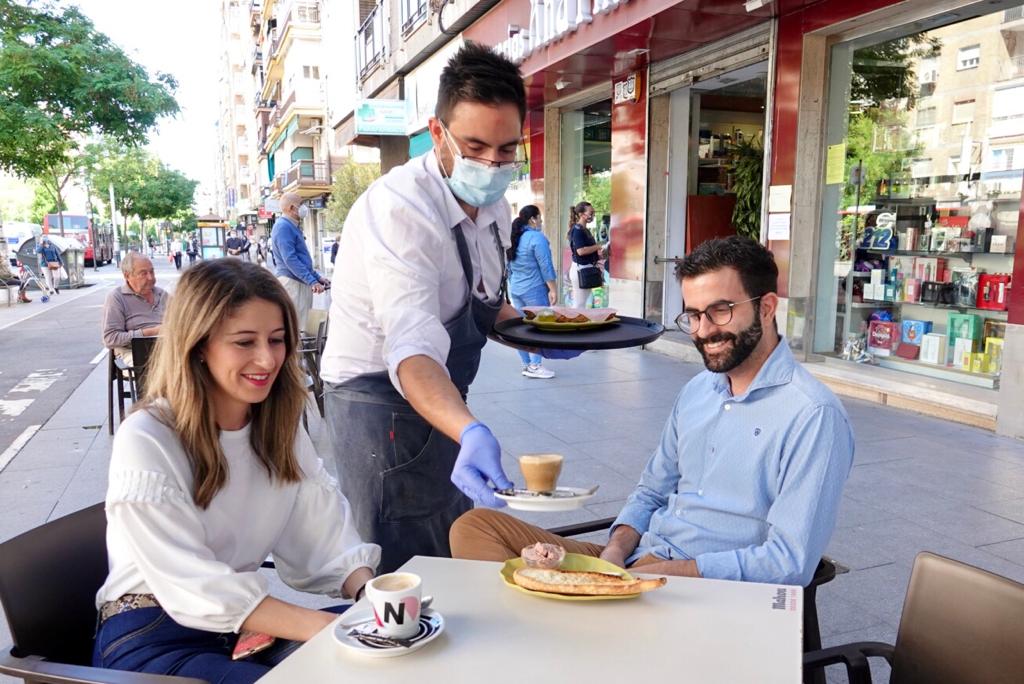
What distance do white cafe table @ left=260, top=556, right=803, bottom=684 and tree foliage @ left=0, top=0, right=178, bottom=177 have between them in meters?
13.0

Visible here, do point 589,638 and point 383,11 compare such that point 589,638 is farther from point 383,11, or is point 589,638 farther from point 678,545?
point 383,11

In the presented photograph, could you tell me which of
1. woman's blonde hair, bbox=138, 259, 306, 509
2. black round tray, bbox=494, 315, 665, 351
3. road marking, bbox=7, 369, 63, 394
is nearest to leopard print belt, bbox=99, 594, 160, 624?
woman's blonde hair, bbox=138, 259, 306, 509

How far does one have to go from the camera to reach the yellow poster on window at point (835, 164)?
6.93 metres

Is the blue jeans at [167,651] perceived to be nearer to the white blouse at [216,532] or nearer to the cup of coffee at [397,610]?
the white blouse at [216,532]

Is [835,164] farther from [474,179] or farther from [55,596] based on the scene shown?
[55,596]

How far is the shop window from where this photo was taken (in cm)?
595

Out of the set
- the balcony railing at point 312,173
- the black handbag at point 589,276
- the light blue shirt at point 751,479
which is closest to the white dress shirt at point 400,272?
the light blue shirt at point 751,479

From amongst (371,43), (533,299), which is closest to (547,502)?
(533,299)

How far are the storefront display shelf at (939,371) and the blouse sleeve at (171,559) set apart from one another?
6.13m

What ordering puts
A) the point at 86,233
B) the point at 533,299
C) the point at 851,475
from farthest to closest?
the point at 86,233, the point at 533,299, the point at 851,475

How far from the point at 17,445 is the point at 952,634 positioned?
6.44 m

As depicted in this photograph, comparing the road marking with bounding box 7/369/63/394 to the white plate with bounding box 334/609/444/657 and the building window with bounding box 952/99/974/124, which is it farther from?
the building window with bounding box 952/99/974/124

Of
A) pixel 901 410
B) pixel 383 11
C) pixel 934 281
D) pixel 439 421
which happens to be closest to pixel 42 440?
pixel 439 421

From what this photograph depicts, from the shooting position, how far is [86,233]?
41875 millimetres
